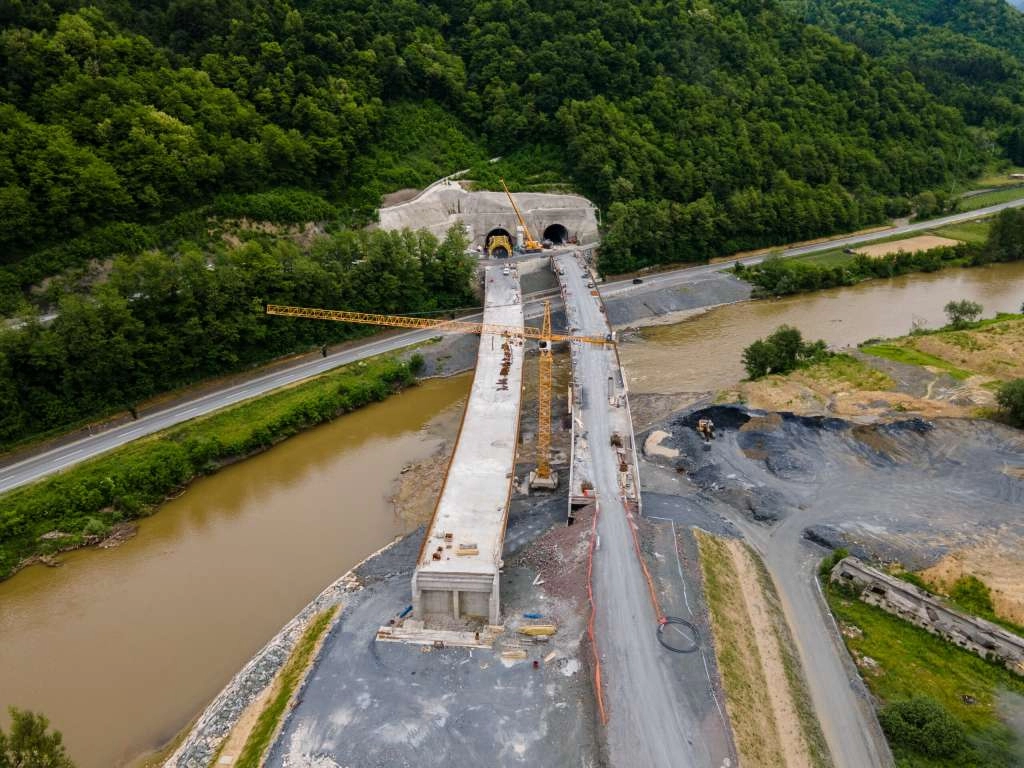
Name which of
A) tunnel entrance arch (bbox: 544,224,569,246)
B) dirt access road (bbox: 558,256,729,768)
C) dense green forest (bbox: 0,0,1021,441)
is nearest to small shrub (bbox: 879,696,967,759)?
dirt access road (bbox: 558,256,729,768)

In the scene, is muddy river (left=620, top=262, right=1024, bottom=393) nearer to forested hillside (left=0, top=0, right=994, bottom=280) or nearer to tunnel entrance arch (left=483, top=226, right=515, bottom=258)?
forested hillside (left=0, top=0, right=994, bottom=280)

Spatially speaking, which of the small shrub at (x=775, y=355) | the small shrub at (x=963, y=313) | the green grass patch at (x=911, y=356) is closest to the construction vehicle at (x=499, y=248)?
the small shrub at (x=775, y=355)

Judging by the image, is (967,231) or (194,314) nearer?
(194,314)

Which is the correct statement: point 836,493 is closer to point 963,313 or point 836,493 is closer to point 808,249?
point 963,313

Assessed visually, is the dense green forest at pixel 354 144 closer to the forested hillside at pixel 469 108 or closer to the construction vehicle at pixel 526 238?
the forested hillside at pixel 469 108

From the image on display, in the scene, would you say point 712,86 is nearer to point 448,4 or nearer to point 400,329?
point 448,4

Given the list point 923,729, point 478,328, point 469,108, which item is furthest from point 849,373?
point 469,108

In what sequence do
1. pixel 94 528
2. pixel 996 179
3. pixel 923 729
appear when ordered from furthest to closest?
pixel 996 179, pixel 94 528, pixel 923 729
